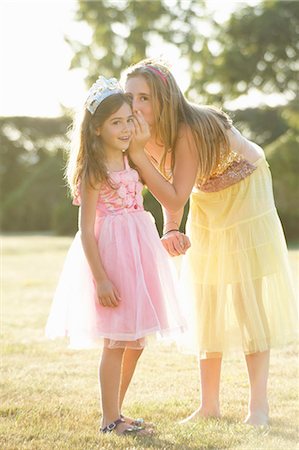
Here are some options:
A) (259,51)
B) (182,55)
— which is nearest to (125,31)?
(182,55)

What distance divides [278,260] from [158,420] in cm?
94

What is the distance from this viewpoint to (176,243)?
153 inches

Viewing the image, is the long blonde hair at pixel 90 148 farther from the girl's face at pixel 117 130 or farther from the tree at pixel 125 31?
the tree at pixel 125 31

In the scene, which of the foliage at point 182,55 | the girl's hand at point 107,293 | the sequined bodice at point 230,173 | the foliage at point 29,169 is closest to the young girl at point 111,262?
the girl's hand at point 107,293

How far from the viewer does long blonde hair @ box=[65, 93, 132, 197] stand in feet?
11.9

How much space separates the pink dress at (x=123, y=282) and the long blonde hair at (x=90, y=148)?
0.29 feet

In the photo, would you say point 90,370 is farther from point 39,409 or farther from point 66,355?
point 39,409

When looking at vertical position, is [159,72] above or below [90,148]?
above

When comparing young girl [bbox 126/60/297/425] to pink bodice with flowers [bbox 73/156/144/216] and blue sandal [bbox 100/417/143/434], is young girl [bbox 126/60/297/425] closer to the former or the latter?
pink bodice with flowers [bbox 73/156/144/216]

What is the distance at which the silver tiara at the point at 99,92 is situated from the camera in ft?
12.1

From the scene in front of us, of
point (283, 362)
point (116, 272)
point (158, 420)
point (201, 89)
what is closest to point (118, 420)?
point (158, 420)

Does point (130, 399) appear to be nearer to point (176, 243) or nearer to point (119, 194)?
point (176, 243)

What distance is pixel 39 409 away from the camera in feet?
13.2

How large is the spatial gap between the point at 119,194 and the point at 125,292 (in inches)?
16.1
